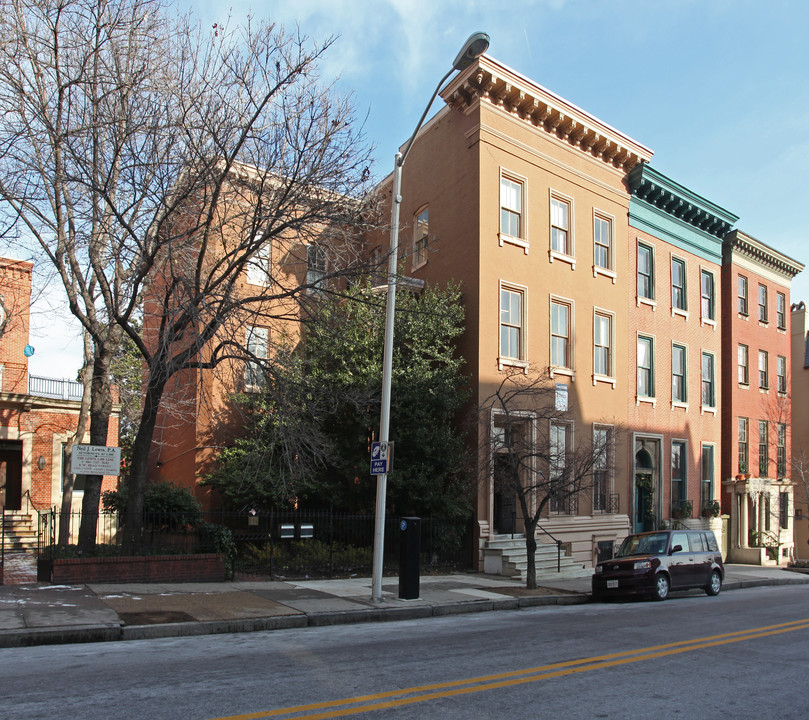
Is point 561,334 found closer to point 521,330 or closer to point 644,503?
point 521,330

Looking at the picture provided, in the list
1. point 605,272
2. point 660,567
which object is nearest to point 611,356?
point 605,272

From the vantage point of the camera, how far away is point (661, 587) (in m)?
15.6

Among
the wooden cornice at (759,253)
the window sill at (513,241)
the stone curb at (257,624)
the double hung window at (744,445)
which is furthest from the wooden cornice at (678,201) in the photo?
the stone curb at (257,624)

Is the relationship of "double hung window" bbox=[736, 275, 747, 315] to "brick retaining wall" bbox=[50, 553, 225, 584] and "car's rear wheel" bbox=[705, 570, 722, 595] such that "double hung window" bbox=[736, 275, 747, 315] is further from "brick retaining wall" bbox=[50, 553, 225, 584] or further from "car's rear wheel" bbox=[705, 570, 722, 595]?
"brick retaining wall" bbox=[50, 553, 225, 584]

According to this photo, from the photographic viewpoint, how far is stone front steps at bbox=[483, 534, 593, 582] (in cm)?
1869

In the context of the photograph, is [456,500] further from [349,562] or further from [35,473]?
[35,473]

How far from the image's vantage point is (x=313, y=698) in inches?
253

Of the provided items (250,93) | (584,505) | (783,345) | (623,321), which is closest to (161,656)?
(250,93)

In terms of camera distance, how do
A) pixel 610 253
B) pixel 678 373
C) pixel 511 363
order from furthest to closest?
pixel 678 373 → pixel 610 253 → pixel 511 363

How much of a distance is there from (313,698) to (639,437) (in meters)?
20.4

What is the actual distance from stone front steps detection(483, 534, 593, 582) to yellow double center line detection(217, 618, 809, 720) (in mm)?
8734

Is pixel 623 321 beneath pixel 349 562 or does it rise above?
above

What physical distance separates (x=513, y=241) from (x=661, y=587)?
10.3 metres

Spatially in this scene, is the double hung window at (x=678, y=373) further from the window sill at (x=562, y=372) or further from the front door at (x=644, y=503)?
the window sill at (x=562, y=372)
